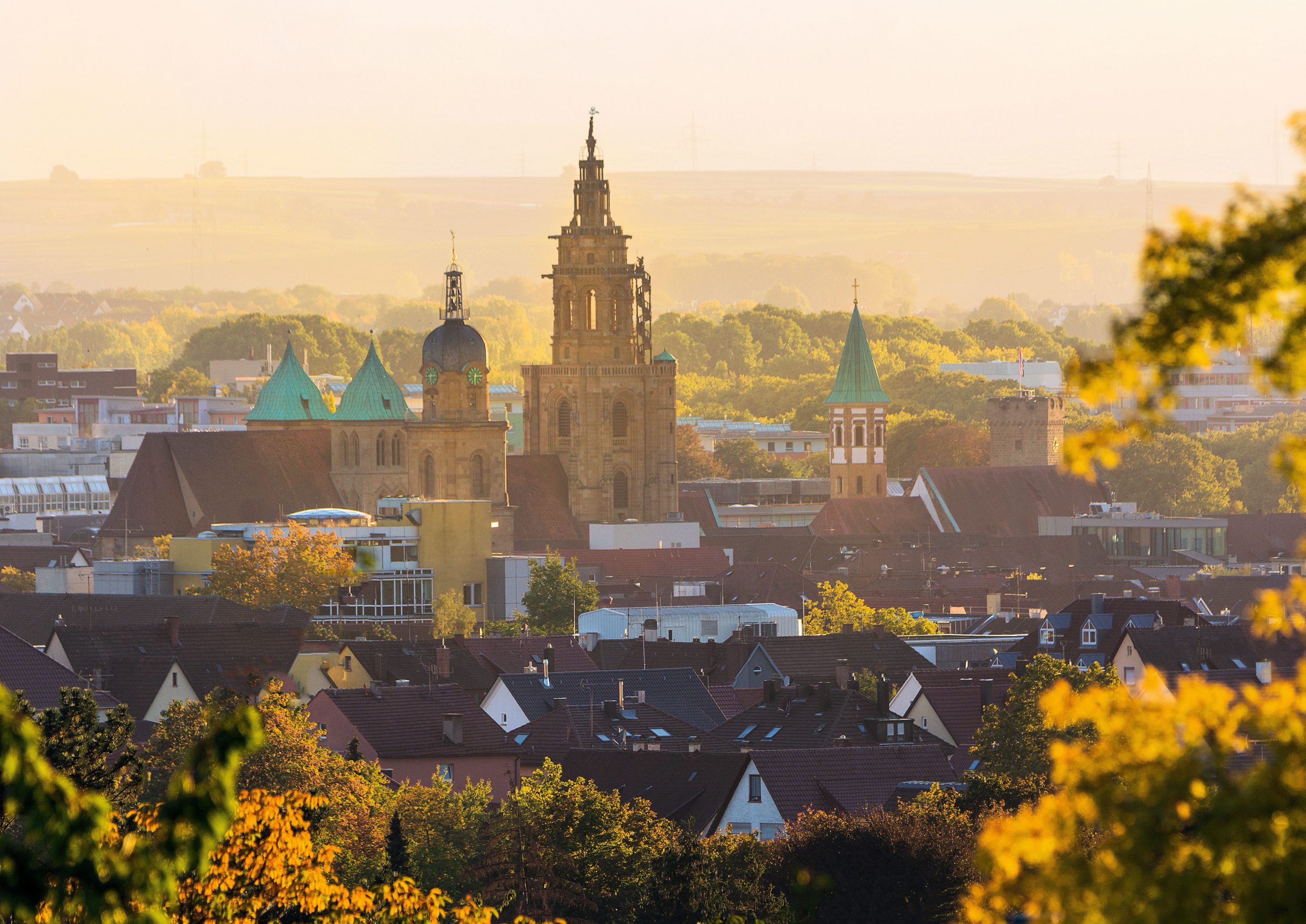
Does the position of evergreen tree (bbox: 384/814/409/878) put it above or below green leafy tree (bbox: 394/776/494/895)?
above

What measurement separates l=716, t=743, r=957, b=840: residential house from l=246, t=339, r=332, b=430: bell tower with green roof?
3275 inches

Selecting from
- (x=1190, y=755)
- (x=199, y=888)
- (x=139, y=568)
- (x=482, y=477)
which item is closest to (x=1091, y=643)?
(x=139, y=568)

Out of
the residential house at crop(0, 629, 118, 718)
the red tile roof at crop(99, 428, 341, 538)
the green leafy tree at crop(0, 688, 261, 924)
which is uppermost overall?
the green leafy tree at crop(0, 688, 261, 924)

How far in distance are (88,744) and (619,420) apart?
356ft

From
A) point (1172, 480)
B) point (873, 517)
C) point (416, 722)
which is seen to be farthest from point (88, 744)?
point (1172, 480)

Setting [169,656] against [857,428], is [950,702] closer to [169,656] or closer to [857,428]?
[169,656]

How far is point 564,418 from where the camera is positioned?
5251 inches

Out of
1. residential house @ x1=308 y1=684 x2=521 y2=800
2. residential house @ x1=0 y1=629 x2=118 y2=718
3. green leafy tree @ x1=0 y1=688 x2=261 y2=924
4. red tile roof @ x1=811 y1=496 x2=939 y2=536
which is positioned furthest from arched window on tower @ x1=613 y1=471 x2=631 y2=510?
green leafy tree @ x1=0 y1=688 x2=261 y2=924

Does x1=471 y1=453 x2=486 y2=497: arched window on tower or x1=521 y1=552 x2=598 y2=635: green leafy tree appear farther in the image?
x1=471 y1=453 x2=486 y2=497: arched window on tower

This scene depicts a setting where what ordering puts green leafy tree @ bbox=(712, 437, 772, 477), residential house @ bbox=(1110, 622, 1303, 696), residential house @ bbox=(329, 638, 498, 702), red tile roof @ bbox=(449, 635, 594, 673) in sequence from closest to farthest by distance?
1. residential house @ bbox=(1110, 622, 1303, 696)
2. residential house @ bbox=(329, 638, 498, 702)
3. red tile roof @ bbox=(449, 635, 594, 673)
4. green leafy tree @ bbox=(712, 437, 772, 477)

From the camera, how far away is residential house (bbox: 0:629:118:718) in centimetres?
5669

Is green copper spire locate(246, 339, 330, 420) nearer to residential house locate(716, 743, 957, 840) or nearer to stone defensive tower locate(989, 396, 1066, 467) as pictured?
stone defensive tower locate(989, 396, 1066, 467)

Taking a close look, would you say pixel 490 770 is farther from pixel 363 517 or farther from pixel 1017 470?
pixel 1017 470

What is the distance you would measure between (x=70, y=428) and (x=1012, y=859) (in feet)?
639
